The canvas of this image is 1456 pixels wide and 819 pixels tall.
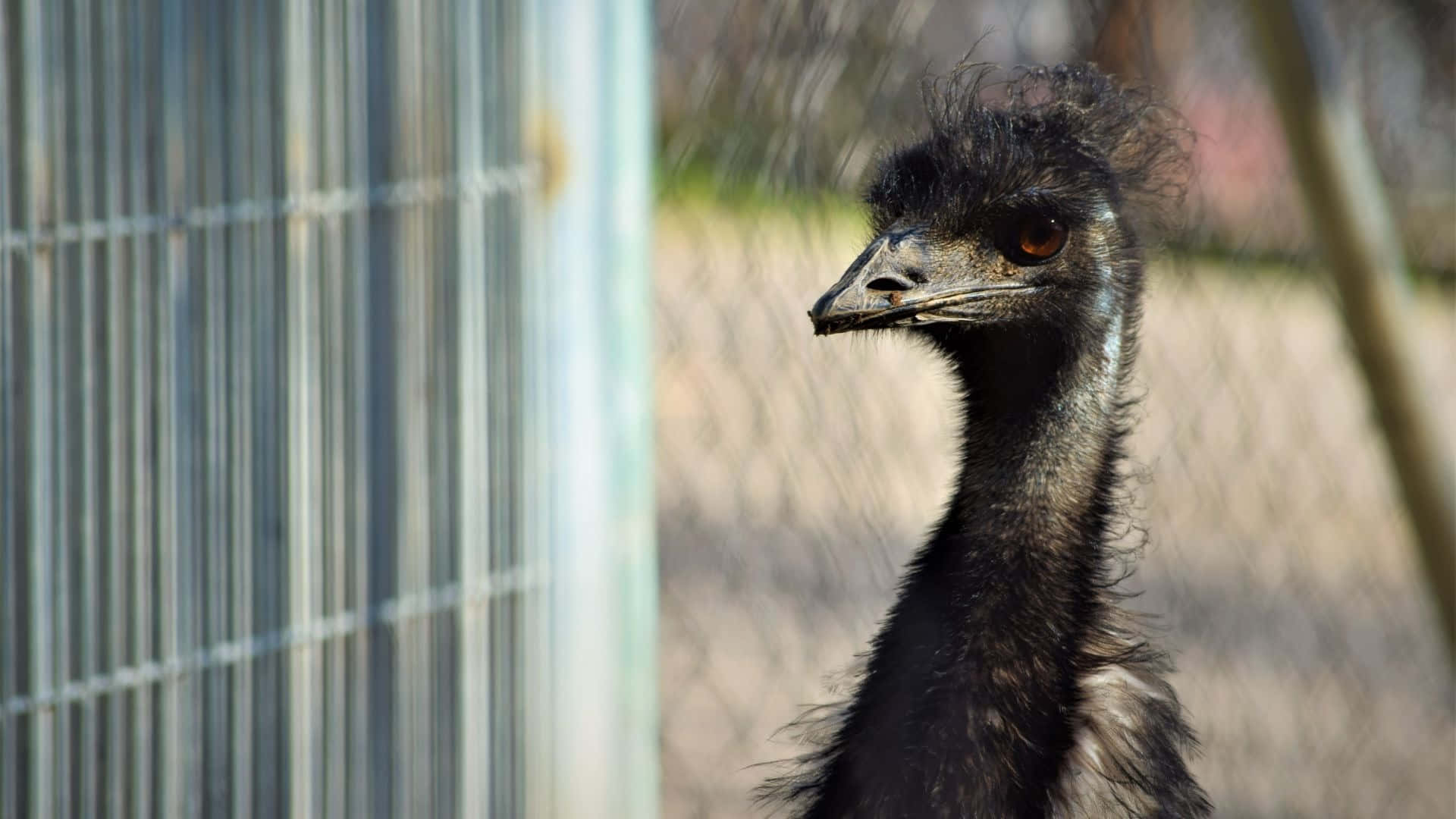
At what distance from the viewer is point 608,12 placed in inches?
103

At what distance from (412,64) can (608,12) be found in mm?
357

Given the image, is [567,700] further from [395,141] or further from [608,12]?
[608,12]

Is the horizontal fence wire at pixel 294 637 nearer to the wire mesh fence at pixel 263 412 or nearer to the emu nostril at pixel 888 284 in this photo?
the wire mesh fence at pixel 263 412

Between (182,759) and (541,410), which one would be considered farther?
(541,410)

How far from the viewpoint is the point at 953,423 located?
2.86 metres

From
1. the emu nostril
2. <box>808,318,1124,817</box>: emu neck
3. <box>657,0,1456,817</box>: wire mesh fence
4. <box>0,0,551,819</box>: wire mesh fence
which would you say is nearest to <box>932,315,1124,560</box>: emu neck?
<box>808,318,1124,817</box>: emu neck

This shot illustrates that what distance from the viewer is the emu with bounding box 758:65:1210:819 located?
5.78 ft

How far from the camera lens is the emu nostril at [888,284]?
1771mm

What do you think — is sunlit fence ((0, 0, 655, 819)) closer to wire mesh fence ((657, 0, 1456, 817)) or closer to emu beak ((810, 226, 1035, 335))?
wire mesh fence ((657, 0, 1456, 817))

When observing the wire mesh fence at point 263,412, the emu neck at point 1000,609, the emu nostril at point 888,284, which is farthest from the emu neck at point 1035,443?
the wire mesh fence at point 263,412

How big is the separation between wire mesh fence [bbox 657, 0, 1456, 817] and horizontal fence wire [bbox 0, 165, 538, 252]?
1.58ft

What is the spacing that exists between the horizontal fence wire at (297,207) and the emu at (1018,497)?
0.78 metres

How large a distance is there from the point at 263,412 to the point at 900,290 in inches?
38.4

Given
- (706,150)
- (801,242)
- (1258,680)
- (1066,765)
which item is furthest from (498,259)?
(1258,680)
